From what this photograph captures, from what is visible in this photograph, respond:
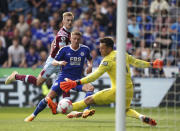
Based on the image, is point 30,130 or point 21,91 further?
point 21,91

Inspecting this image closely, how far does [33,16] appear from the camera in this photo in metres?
20.5

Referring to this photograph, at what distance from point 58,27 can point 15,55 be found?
1820 millimetres

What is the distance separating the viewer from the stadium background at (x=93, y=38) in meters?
14.3

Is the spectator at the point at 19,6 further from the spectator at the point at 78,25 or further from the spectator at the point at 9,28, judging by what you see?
the spectator at the point at 78,25

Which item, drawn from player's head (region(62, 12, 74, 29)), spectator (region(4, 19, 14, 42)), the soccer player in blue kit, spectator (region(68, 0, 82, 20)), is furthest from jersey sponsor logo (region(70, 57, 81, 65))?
spectator (region(68, 0, 82, 20))

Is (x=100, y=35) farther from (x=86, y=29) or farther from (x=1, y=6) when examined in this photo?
(x=1, y=6)

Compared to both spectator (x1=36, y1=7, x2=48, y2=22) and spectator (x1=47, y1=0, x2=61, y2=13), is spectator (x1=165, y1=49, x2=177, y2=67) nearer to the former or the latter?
spectator (x1=36, y1=7, x2=48, y2=22)

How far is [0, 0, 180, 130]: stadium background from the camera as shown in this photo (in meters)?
14.3

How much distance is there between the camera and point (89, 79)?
29.9ft

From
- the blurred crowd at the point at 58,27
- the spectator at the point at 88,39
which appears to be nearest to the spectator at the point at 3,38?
the blurred crowd at the point at 58,27

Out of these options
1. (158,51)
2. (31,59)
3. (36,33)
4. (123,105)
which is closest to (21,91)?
(31,59)

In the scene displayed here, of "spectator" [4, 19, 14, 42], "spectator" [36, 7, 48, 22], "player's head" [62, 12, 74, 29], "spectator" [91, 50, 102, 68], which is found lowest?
"spectator" [91, 50, 102, 68]

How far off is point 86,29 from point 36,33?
5.60 feet

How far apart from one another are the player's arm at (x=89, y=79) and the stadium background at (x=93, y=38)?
3855 millimetres
